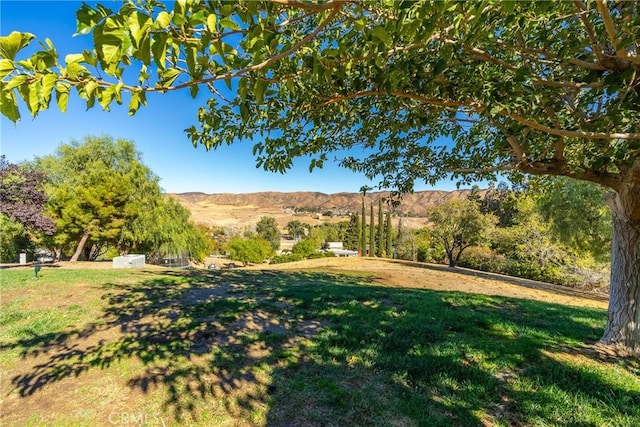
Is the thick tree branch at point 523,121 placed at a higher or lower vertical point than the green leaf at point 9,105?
higher

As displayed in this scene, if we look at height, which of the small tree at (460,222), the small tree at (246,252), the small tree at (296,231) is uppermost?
the small tree at (460,222)

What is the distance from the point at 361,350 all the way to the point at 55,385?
3.14 meters

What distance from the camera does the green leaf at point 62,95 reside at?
112cm

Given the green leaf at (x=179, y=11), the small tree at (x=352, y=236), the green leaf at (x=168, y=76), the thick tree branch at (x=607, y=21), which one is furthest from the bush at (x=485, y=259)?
the small tree at (x=352, y=236)

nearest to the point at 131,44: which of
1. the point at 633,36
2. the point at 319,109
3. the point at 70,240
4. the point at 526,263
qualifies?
the point at 319,109

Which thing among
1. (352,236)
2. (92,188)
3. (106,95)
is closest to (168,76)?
(106,95)

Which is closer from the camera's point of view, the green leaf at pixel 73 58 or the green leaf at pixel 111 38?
the green leaf at pixel 111 38

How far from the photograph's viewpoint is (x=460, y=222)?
57.7ft

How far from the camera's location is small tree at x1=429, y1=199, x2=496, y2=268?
17.2 meters

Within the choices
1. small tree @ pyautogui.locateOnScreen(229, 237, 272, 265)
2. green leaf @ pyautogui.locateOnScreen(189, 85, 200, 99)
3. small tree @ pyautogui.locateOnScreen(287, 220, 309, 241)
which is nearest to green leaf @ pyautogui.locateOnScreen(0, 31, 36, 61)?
green leaf @ pyautogui.locateOnScreen(189, 85, 200, 99)

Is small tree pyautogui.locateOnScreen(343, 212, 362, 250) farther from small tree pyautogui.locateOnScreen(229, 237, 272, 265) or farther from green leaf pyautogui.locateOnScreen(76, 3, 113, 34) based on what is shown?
green leaf pyautogui.locateOnScreen(76, 3, 113, 34)

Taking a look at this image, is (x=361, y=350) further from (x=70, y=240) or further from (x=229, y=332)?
(x=70, y=240)

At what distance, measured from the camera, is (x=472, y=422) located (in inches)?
88.0

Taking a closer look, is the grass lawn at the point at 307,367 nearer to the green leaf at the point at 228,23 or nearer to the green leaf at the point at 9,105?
the green leaf at the point at 9,105
